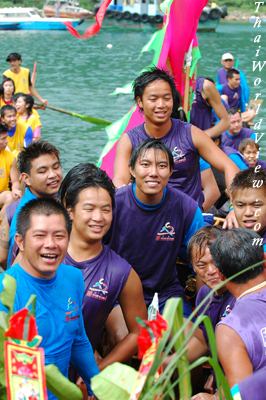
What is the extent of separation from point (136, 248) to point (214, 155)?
68cm

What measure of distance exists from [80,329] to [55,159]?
123cm

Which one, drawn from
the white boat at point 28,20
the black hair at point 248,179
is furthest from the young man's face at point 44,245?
the white boat at point 28,20

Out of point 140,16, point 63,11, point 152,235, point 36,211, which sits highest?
point 63,11

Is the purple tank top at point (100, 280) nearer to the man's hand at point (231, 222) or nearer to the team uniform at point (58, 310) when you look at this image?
the team uniform at point (58, 310)

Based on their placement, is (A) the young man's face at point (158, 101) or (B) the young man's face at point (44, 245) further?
(A) the young man's face at point (158, 101)

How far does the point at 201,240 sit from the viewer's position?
338cm

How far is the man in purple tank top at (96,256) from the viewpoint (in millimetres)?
3184

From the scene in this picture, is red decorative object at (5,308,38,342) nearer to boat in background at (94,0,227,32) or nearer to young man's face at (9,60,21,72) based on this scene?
young man's face at (9,60,21,72)

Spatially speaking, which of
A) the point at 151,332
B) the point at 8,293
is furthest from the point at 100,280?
the point at 151,332

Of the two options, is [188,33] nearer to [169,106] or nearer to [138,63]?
[169,106]

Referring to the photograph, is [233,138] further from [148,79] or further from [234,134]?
[148,79]

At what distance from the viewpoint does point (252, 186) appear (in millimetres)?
3430

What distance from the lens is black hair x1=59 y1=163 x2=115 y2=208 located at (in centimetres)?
322

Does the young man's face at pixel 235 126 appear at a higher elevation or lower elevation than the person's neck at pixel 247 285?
higher
